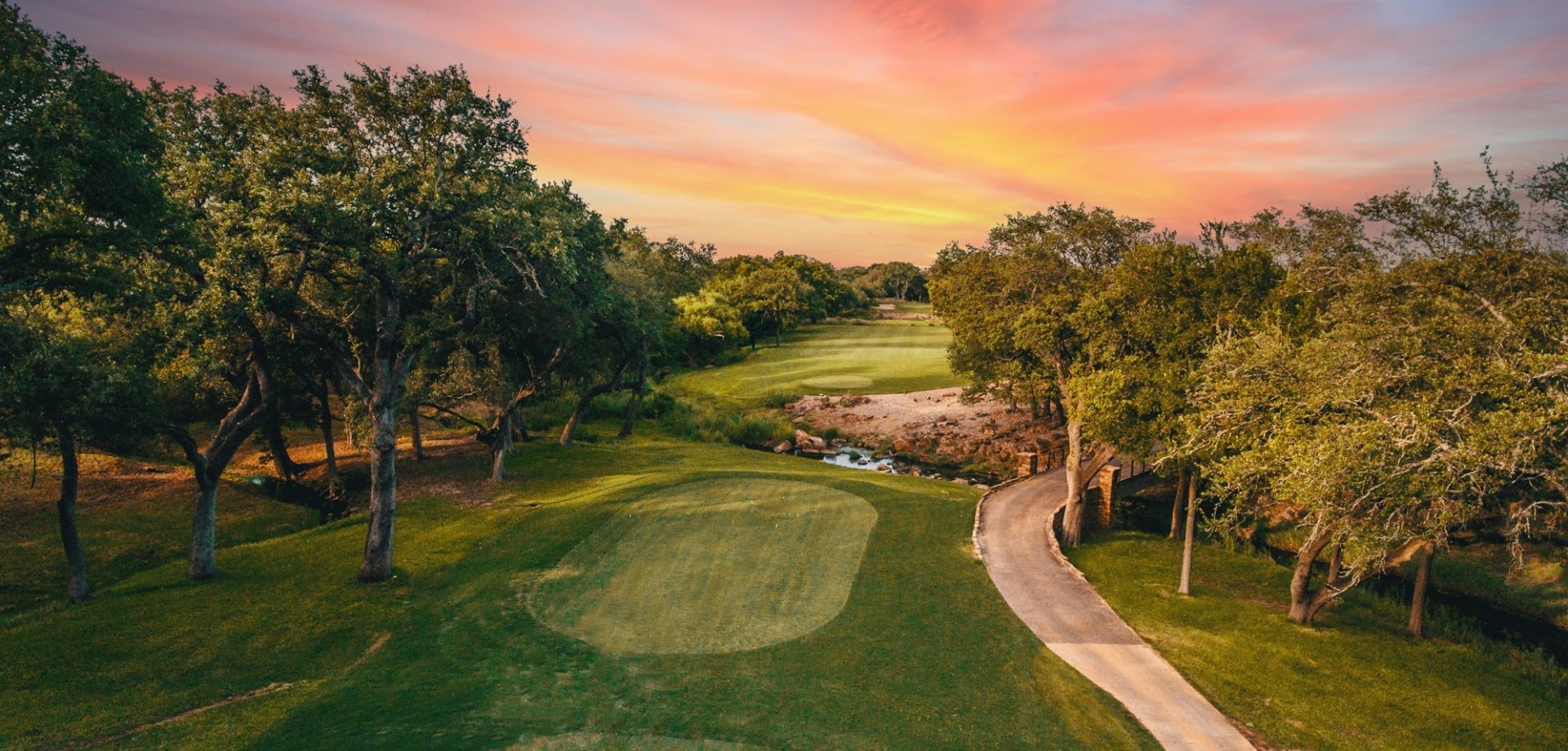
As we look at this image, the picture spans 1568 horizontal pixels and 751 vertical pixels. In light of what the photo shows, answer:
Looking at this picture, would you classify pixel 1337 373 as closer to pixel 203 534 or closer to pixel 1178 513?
pixel 1178 513

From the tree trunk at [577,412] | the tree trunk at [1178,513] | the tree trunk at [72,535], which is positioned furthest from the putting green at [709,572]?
the tree trunk at [577,412]

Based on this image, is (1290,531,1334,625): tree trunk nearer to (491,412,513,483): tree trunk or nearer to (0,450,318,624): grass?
(491,412,513,483): tree trunk

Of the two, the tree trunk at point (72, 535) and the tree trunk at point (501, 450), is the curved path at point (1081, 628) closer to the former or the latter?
the tree trunk at point (501, 450)

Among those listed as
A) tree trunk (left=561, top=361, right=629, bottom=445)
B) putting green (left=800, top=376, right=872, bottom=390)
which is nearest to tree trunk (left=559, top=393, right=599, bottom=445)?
tree trunk (left=561, top=361, right=629, bottom=445)

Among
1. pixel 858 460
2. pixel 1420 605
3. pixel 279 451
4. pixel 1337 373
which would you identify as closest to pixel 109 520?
pixel 279 451

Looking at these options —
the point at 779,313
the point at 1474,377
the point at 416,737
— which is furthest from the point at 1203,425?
the point at 779,313

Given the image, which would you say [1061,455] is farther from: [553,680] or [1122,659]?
[553,680]
